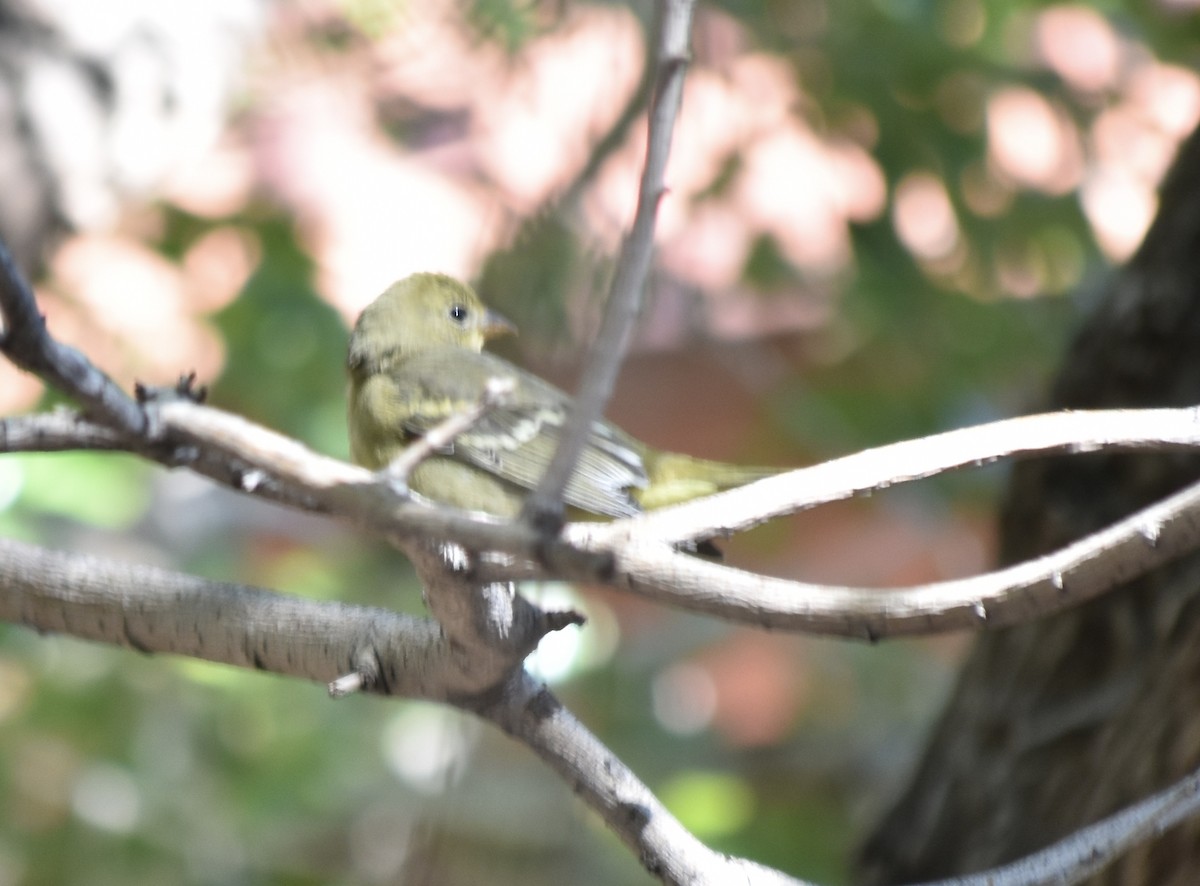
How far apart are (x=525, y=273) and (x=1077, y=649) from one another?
3.85 feet

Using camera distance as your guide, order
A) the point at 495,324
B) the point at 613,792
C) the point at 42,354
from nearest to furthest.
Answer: the point at 42,354 → the point at 613,792 → the point at 495,324

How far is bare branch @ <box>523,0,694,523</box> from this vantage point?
95 centimetres

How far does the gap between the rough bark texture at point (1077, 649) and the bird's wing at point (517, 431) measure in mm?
770

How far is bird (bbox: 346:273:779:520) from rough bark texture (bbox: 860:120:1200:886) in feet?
1.83

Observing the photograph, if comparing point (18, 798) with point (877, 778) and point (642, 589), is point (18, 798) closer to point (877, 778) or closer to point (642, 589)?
point (877, 778)

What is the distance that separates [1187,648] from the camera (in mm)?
1937

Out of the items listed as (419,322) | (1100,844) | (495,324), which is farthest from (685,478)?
(1100,844)

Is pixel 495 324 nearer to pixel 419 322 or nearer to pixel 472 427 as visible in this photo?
pixel 419 322

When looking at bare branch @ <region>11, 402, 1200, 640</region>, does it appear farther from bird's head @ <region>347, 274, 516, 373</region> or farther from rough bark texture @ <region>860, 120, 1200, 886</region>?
bird's head @ <region>347, 274, 516, 373</region>

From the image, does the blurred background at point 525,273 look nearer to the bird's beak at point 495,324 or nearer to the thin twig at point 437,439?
the bird's beak at point 495,324

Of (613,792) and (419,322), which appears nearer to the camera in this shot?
(613,792)

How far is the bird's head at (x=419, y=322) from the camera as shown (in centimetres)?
268

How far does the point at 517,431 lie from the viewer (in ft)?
8.53

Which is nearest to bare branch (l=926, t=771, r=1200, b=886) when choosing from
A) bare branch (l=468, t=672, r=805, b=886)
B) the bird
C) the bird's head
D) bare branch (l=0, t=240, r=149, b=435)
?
bare branch (l=468, t=672, r=805, b=886)
